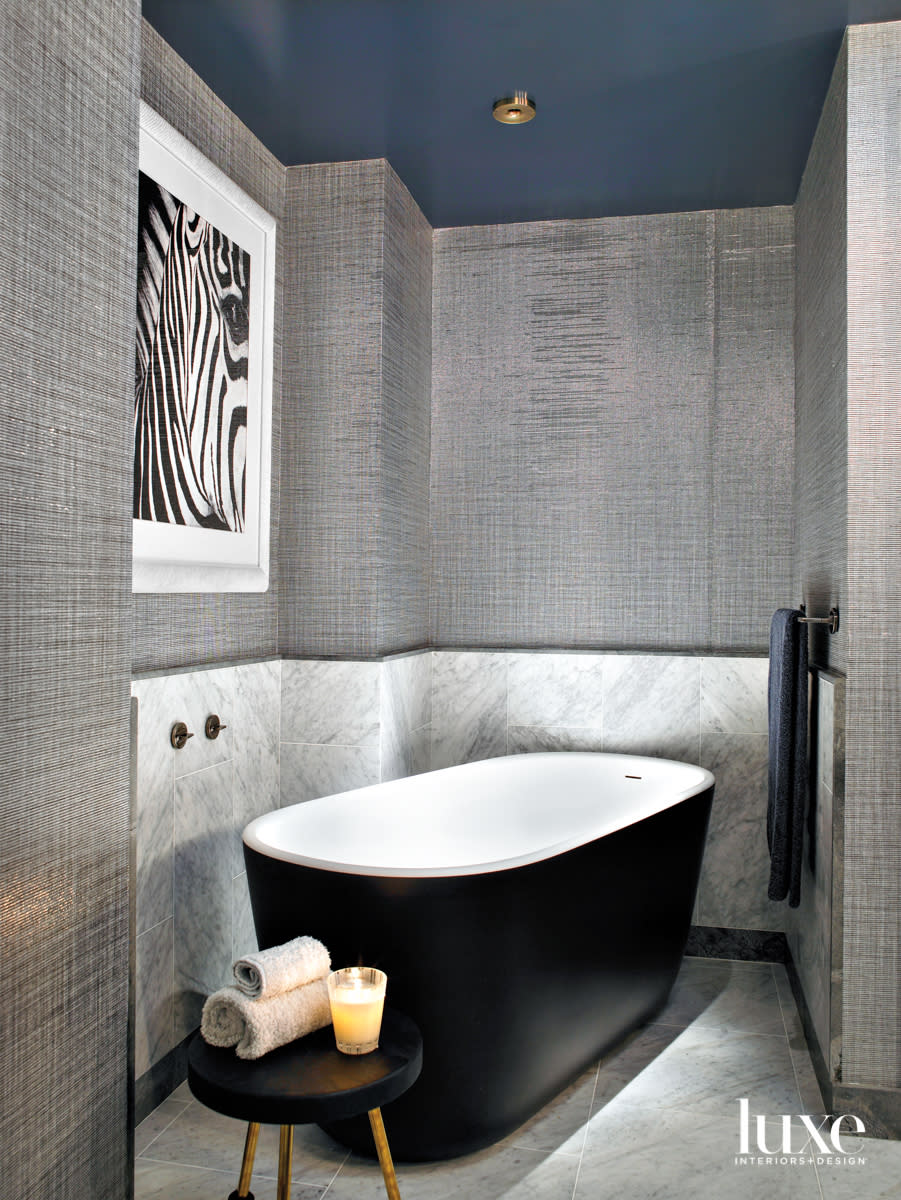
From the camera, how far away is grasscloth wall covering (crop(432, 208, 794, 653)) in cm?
339

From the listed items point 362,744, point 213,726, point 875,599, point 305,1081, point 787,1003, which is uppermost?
point 875,599

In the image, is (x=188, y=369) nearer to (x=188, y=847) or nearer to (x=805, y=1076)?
(x=188, y=847)

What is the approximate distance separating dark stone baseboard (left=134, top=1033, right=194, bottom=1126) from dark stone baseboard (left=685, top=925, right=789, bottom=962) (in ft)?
5.62

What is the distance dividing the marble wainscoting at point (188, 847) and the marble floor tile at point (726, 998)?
1306 mm

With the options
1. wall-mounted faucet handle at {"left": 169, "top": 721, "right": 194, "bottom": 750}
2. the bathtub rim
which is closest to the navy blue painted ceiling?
wall-mounted faucet handle at {"left": 169, "top": 721, "right": 194, "bottom": 750}

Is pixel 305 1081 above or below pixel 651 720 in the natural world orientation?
→ below

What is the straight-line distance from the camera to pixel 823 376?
8.88 ft

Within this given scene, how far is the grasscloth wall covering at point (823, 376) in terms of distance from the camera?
238 centimetres

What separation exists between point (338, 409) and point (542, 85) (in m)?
1.08

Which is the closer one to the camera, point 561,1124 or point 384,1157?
point 384,1157

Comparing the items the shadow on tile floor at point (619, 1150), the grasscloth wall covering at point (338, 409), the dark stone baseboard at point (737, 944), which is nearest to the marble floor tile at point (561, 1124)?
the shadow on tile floor at point (619, 1150)

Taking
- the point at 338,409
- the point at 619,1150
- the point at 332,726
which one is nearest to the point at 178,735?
the point at 332,726

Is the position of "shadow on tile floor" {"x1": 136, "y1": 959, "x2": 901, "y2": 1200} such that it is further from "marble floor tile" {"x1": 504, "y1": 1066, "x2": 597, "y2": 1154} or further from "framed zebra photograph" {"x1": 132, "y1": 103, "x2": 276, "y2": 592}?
"framed zebra photograph" {"x1": 132, "y1": 103, "x2": 276, "y2": 592}

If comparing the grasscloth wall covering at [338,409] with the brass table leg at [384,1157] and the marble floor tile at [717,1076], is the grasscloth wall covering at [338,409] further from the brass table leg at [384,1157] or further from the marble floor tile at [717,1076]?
the brass table leg at [384,1157]
